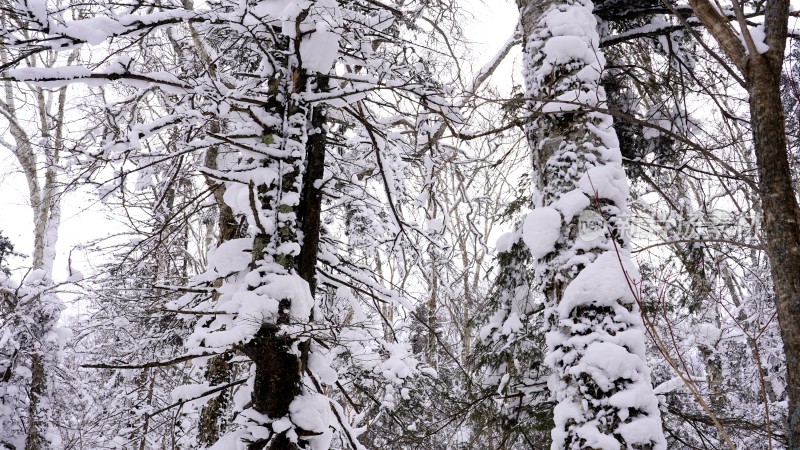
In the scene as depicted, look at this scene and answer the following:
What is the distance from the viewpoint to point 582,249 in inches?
104

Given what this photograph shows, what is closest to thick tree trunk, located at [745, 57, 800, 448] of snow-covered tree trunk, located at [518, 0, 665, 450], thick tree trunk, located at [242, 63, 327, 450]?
snow-covered tree trunk, located at [518, 0, 665, 450]

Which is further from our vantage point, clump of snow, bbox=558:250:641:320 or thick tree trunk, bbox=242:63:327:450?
clump of snow, bbox=558:250:641:320

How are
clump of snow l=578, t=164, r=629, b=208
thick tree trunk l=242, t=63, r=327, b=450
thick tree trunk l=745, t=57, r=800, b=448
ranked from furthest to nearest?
1. clump of snow l=578, t=164, r=629, b=208
2. thick tree trunk l=242, t=63, r=327, b=450
3. thick tree trunk l=745, t=57, r=800, b=448

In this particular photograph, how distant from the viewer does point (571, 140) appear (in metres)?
2.85

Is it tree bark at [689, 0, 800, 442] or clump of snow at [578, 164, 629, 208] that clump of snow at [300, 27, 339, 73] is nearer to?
clump of snow at [578, 164, 629, 208]

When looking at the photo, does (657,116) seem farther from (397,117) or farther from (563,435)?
(563,435)

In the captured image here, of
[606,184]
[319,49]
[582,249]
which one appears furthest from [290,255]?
[606,184]

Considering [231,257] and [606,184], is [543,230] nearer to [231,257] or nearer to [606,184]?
[606,184]

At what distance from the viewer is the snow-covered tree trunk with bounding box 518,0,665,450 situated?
2275 mm

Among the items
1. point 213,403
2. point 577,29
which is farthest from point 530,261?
point 213,403

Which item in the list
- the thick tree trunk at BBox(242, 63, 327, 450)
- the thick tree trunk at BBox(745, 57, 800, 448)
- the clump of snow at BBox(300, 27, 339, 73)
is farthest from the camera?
the clump of snow at BBox(300, 27, 339, 73)

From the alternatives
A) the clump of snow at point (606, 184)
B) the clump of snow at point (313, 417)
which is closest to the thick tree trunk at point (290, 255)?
the clump of snow at point (313, 417)

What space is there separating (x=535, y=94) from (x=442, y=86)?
0.63 metres

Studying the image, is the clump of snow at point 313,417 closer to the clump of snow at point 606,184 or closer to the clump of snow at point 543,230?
the clump of snow at point 543,230
